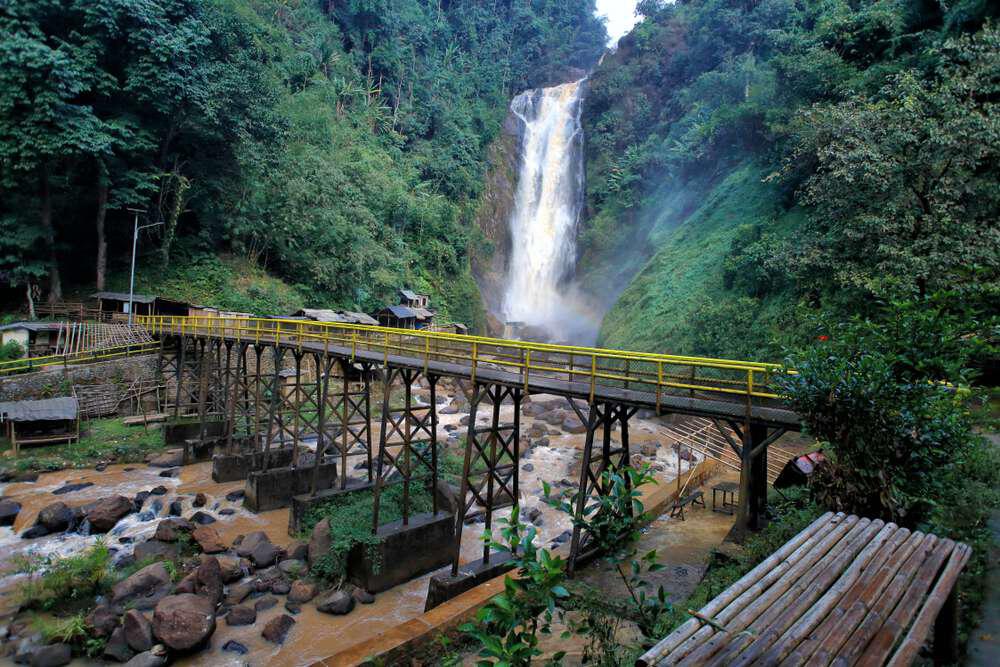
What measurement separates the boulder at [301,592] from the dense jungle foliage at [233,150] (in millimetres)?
23181

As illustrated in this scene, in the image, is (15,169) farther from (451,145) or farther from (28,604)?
(451,145)

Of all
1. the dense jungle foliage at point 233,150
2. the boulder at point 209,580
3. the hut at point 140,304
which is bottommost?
the boulder at point 209,580

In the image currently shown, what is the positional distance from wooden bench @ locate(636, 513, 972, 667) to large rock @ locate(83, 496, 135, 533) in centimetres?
1742

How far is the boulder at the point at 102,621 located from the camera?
9977 millimetres

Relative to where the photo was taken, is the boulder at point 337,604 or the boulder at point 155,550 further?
the boulder at point 155,550

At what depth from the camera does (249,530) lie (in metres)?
15.2

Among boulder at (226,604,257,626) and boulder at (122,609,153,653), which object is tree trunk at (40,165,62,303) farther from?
boulder at (226,604,257,626)

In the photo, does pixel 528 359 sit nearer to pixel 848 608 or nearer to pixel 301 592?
pixel 848 608

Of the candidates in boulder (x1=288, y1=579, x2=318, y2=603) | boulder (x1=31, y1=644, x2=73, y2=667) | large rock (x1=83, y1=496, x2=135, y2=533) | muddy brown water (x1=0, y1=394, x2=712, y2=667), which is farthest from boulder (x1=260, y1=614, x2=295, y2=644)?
large rock (x1=83, y1=496, x2=135, y2=533)

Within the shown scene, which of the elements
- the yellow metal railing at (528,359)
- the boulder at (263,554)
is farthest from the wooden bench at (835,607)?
the boulder at (263,554)

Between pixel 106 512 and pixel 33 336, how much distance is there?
13438mm

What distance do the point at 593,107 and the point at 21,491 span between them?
59236mm

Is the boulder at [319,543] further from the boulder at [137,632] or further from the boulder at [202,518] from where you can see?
the boulder at [202,518]

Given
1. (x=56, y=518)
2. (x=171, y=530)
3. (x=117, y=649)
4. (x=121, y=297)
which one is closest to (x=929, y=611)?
(x=117, y=649)
